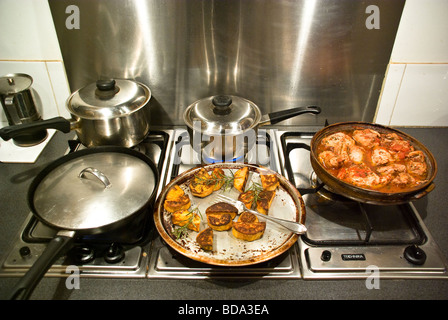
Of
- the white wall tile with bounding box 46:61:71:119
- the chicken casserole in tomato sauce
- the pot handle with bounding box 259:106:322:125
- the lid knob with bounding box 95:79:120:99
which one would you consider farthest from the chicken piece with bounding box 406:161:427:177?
the white wall tile with bounding box 46:61:71:119

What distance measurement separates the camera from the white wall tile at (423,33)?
1.08 meters

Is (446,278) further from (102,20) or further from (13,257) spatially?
(102,20)

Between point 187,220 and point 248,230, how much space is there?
17cm

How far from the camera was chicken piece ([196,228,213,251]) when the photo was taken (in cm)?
83

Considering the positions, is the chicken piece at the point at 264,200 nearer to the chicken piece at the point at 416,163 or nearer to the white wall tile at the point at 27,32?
the chicken piece at the point at 416,163

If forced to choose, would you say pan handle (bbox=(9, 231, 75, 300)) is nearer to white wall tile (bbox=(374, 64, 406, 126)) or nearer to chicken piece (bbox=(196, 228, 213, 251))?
chicken piece (bbox=(196, 228, 213, 251))

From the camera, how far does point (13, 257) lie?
854mm

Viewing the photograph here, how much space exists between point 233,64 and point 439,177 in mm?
835

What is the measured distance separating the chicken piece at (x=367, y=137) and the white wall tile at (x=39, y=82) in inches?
45.2

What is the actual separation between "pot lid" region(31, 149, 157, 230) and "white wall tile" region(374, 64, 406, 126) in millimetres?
947

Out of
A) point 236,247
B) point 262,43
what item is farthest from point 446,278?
point 262,43

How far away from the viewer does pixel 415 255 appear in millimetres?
852

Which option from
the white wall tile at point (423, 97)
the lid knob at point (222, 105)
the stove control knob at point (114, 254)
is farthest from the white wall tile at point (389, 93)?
the stove control knob at point (114, 254)

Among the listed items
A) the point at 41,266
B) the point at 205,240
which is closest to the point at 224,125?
the point at 205,240
